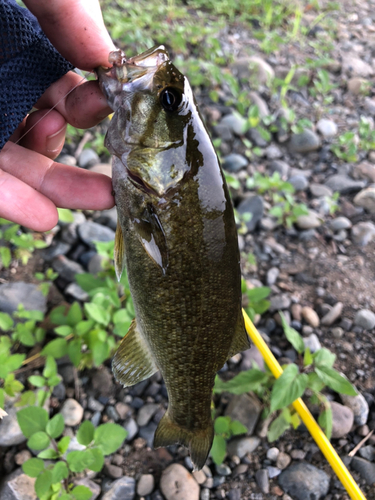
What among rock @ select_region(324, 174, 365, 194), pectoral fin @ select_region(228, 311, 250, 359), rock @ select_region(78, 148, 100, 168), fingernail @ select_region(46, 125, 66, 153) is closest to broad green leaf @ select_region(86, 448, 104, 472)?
pectoral fin @ select_region(228, 311, 250, 359)

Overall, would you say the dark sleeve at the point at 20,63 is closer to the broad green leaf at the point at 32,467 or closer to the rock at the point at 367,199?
the broad green leaf at the point at 32,467

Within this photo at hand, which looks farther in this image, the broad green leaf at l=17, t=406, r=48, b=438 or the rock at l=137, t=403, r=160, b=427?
the rock at l=137, t=403, r=160, b=427

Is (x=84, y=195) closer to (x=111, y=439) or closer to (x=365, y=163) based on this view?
(x=111, y=439)

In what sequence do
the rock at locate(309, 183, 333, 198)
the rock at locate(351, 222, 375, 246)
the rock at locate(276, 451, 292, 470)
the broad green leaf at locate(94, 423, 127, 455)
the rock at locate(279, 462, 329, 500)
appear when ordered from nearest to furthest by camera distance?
the broad green leaf at locate(94, 423, 127, 455) < the rock at locate(279, 462, 329, 500) < the rock at locate(276, 451, 292, 470) < the rock at locate(351, 222, 375, 246) < the rock at locate(309, 183, 333, 198)

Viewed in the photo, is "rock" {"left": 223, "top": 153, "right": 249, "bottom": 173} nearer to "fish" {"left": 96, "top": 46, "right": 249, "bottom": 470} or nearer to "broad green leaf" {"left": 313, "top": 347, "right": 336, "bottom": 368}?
"broad green leaf" {"left": 313, "top": 347, "right": 336, "bottom": 368}

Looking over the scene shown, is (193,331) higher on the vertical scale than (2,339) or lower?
higher

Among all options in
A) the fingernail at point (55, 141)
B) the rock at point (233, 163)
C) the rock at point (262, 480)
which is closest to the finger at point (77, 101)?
the fingernail at point (55, 141)

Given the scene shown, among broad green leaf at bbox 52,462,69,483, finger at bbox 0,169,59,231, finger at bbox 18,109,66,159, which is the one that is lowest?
broad green leaf at bbox 52,462,69,483

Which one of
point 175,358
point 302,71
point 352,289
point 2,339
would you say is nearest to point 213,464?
point 175,358
